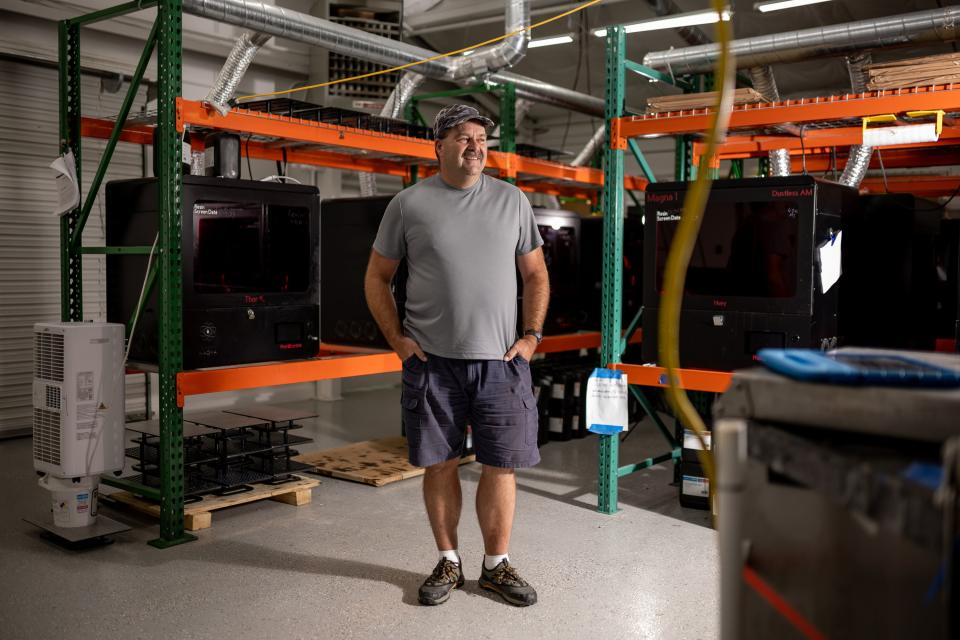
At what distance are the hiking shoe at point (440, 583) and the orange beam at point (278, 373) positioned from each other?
4.06 feet

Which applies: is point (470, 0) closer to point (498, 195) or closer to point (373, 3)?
point (373, 3)

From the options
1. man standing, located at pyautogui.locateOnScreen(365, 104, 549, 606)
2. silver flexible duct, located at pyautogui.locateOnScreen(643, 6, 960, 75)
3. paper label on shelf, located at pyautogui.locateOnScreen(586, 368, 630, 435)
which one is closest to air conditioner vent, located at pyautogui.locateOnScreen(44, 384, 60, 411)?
man standing, located at pyautogui.locateOnScreen(365, 104, 549, 606)

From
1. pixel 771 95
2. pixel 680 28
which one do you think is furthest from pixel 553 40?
pixel 771 95

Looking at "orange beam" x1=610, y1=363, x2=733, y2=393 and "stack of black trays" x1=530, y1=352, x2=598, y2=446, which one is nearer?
"orange beam" x1=610, y1=363, x2=733, y2=393

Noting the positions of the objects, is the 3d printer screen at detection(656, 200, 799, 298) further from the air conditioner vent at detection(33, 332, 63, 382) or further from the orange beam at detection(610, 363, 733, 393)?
the air conditioner vent at detection(33, 332, 63, 382)

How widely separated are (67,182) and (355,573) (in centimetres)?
235

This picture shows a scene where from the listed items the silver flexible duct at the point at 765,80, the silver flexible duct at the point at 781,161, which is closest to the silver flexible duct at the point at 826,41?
the silver flexible duct at the point at 765,80

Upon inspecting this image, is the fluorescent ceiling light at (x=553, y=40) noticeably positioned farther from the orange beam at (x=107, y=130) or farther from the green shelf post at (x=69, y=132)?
the green shelf post at (x=69, y=132)

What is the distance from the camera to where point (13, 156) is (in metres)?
6.04

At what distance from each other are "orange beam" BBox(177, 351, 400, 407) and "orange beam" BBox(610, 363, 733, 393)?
49.8 inches

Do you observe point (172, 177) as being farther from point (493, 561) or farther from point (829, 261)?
point (829, 261)

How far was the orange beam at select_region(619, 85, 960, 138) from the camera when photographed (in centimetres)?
351

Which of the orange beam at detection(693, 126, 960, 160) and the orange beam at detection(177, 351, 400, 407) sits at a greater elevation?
the orange beam at detection(693, 126, 960, 160)

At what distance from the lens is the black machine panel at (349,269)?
4.91 meters
